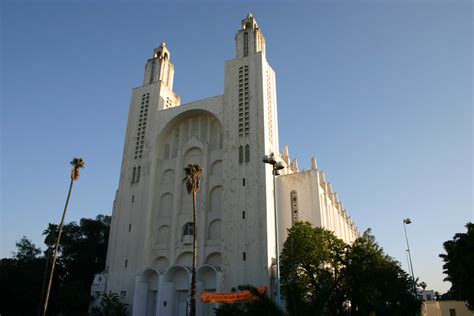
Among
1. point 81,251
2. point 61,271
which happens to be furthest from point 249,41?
point 61,271

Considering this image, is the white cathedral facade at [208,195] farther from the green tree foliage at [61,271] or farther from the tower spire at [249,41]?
the green tree foliage at [61,271]

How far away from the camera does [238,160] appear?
35500 mm

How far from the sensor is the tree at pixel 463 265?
82.4 ft

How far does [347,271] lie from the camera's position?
89.0 ft

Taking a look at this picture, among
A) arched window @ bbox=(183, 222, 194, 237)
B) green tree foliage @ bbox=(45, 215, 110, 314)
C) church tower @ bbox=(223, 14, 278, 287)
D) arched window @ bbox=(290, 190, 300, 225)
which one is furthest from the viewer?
green tree foliage @ bbox=(45, 215, 110, 314)

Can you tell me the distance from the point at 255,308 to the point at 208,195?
19.0 m

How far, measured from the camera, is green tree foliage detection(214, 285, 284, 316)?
573 inches

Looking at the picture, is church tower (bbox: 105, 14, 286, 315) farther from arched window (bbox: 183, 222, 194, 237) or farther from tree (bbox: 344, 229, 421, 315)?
tree (bbox: 344, 229, 421, 315)

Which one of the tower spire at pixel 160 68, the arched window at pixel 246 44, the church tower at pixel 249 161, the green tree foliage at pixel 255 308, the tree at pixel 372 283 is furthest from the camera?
the tower spire at pixel 160 68

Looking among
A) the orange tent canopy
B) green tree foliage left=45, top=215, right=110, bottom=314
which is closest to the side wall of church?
the orange tent canopy

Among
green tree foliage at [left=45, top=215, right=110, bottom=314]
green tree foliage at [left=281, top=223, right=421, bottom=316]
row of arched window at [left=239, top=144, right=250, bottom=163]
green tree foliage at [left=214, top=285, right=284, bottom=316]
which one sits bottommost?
green tree foliage at [left=214, top=285, right=284, bottom=316]

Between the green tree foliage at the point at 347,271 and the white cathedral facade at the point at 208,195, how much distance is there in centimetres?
353

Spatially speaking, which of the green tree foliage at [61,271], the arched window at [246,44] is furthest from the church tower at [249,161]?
the green tree foliage at [61,271]

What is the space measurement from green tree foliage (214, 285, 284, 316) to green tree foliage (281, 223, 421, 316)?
3.84 metres
